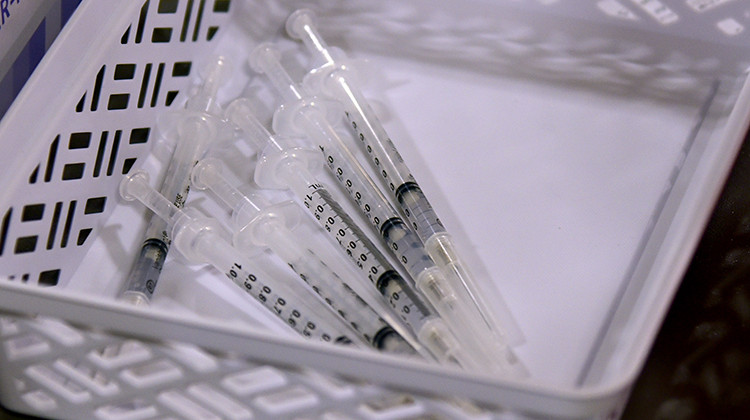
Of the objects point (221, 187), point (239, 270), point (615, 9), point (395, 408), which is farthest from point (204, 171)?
point (615, 9)

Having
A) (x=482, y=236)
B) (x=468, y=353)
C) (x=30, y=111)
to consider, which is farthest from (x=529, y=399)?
(x=30, y=111)

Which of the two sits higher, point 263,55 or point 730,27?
point 263,55

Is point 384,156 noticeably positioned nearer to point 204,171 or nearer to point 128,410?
point 204,171

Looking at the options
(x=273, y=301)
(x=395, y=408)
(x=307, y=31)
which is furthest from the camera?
(x=307, y=31)

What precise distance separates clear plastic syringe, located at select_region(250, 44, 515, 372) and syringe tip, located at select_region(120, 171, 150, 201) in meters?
0.14

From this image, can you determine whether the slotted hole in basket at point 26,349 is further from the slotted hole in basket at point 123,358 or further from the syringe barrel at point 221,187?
the syringe barrel at point 221,187

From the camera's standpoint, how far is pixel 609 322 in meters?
0.85

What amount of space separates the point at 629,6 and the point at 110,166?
0.58 metres

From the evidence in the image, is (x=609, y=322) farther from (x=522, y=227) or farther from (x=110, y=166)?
(x=110, y=166)

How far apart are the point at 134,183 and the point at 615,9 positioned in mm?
550

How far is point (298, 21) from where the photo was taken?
1058mm

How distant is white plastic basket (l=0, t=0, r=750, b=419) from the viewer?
661mm

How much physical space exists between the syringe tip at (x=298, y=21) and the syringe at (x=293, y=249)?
23 centimetres

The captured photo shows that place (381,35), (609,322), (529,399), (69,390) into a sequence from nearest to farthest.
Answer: (529,399) → (69,390) → (609,322) → (381,35)
